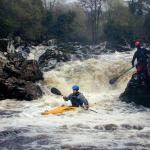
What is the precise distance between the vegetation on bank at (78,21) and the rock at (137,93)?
1248cm

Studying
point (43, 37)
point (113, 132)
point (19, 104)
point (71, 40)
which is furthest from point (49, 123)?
point (71, 40)

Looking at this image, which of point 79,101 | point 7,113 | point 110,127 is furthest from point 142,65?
point 7,113

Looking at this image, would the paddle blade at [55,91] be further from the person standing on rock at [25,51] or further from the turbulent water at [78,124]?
the person standing on rock at [25,51]

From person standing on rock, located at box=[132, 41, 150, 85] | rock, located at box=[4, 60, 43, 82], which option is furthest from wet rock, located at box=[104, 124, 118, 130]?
rock, located at box=[4, 60, 43, 82]

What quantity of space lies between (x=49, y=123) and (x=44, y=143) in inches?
74.8

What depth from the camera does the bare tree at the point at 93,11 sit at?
3862 cm

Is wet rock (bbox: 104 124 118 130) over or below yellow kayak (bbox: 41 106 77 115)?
below

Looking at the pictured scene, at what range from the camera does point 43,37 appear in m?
30.0

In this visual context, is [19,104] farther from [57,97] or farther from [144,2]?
[144,2]

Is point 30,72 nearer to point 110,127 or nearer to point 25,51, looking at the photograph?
point 25,51

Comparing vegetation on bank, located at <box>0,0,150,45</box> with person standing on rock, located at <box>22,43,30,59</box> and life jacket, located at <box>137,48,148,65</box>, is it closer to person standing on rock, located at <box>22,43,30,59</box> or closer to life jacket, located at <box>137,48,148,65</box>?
person standing on rock, located at <box>22,43,30,59</box>

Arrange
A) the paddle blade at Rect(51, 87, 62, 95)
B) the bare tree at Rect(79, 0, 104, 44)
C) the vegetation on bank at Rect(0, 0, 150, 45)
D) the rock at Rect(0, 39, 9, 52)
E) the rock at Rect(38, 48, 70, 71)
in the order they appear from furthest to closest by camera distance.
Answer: the bare tree at Rect(79, 0, 104, 44), the vegetation on bank at Rect(0, 0, 150, 45), the rock at Rect(0, 39, 9, 52), the rock at Rect(38, 48, 70, 71), the paddle blade at Rect(51, 87, 62, 95)

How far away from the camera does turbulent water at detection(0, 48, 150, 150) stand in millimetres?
8656

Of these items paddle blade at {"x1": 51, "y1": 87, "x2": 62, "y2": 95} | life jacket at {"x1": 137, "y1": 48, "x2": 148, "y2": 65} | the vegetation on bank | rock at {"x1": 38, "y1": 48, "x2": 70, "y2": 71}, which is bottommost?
paddle blade at {"x1": 51, "y1": 87, "x2": 62, "y2": 95}
